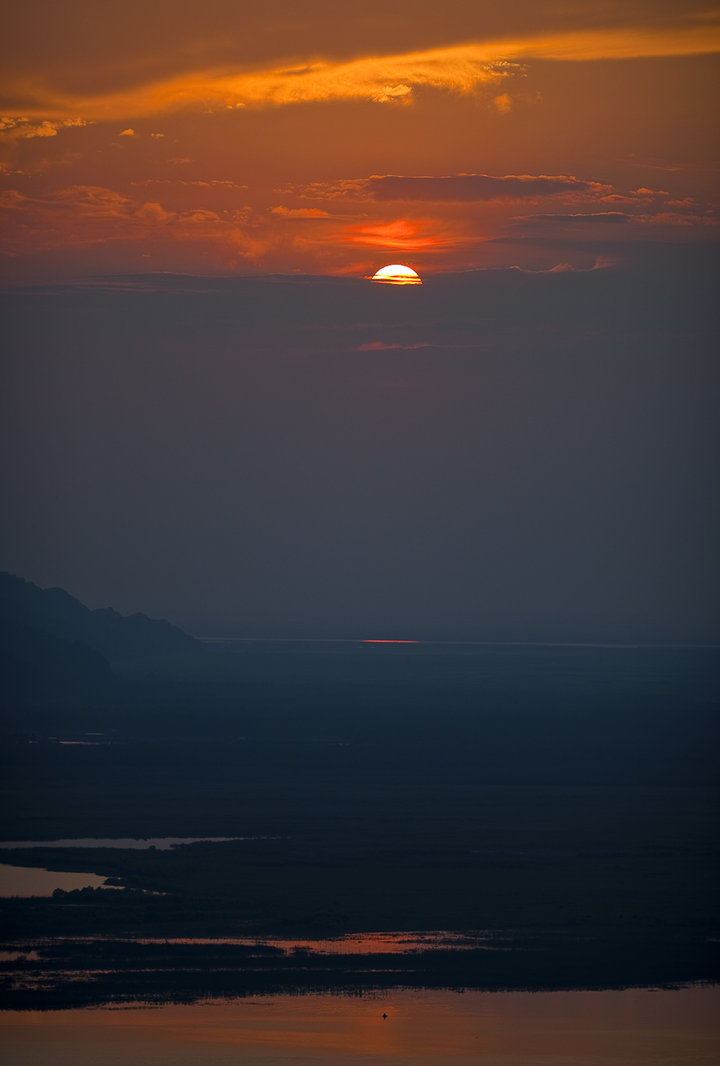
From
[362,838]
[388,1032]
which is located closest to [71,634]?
[362,838]

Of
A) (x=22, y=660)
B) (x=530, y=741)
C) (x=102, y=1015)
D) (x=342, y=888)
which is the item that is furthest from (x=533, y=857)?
(x=22, y=660)

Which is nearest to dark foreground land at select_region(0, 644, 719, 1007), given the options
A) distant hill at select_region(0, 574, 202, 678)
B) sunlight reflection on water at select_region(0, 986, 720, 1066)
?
sunlight reflection on water at select_region(0, 986, 720, 1066)

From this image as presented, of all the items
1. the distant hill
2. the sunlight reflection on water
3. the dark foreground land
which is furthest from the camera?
the distant hill

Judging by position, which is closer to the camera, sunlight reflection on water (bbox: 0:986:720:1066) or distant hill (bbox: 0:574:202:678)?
sunlight reflection on water (bbox: 0:986:720:1066)

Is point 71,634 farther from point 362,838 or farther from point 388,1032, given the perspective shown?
point 388,1032

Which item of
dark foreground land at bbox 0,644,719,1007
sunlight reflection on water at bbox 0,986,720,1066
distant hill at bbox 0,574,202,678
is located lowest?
sunlight reflection on water at bbox 0,986,720,1066

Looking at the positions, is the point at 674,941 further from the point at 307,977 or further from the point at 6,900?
the point at 6,900

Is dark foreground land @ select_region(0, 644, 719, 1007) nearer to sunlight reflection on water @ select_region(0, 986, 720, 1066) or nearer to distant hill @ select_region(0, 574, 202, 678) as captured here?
sunlight reflection on water @ select_region(0, 986, 720, 1066)
